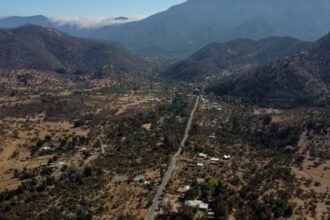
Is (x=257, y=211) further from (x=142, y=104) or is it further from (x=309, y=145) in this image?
(x=142, y=104)

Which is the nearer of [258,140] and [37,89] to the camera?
[258,140]

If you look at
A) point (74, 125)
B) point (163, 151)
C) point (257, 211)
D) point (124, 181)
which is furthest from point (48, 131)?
point (257, 211)

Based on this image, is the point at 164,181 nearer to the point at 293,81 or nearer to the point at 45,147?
the point at 45,147

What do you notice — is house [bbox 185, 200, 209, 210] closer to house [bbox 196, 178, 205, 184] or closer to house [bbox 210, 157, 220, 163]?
house [bbox 196, 178, 205, 184]

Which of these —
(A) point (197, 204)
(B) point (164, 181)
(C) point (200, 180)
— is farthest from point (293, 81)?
(A) point (197, 204)

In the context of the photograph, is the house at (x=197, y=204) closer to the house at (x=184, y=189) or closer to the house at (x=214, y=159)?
the house at (x=184, y=189)
